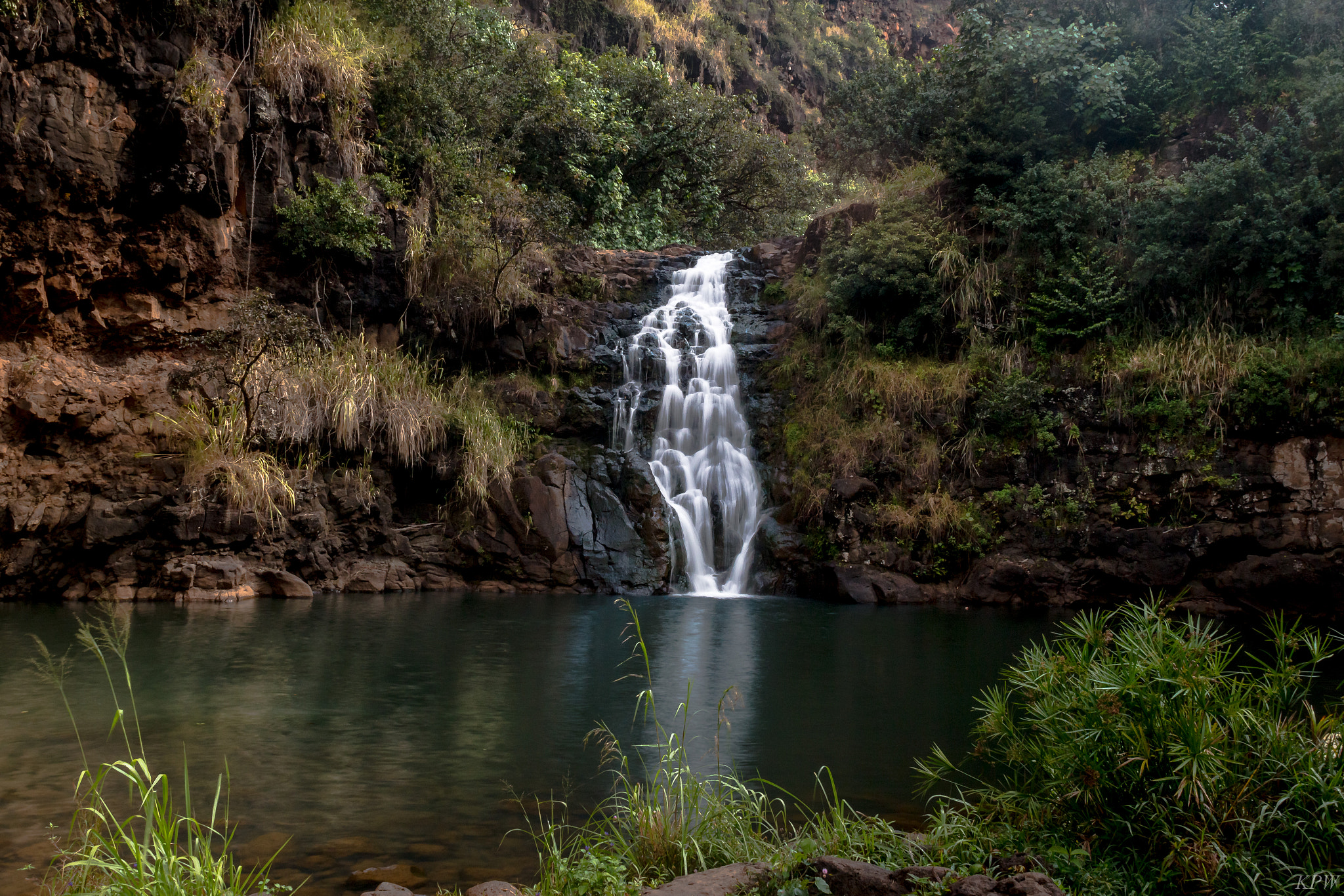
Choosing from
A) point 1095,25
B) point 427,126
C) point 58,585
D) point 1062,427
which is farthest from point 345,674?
point 1095,25

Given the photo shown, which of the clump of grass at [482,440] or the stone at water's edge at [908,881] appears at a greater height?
the clump of grass at [482,440]

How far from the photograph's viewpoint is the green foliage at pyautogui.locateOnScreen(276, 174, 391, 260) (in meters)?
13.8

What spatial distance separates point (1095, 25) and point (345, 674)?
17320 mm

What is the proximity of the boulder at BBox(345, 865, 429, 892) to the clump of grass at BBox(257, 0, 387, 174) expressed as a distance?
13.5 meters

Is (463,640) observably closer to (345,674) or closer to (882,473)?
(345,674)

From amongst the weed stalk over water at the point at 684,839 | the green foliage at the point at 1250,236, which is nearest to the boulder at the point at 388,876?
the weed stalk over water at the point at 684,839

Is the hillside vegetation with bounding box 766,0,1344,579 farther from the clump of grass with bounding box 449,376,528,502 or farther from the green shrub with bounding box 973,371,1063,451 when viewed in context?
the clump of grass with bounding box 449,376,528,502

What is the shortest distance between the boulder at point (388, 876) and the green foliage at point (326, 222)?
12.0 metres

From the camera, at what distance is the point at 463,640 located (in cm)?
920

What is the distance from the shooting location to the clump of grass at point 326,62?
1382cm

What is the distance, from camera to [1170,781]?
3160 millimetres

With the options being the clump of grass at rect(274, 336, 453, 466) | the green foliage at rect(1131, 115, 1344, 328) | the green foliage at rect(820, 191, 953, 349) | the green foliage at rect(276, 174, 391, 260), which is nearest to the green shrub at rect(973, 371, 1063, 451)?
the green foliage at rect(820, 191, 953, 349)

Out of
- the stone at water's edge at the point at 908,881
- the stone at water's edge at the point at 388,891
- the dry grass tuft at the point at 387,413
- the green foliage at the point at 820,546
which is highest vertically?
the dry grass tuft at the point at 387,413

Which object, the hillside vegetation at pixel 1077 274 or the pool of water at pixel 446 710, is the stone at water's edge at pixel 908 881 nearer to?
the pool of water at pixel 446 710
